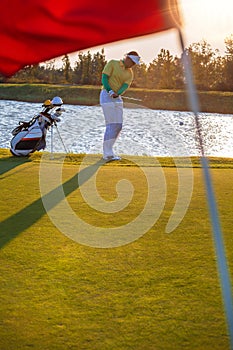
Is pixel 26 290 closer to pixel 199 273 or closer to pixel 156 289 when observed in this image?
pixel 156 289

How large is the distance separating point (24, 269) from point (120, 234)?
0.79 m

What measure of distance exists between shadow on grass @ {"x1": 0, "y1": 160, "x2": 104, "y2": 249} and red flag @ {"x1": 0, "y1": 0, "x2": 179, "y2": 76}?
1.13 meters

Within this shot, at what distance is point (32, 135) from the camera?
6742 millimetres

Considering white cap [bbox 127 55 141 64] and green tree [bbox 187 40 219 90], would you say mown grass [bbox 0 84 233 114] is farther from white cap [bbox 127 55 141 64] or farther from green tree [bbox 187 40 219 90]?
white cap [bbox 127 55 141 64]

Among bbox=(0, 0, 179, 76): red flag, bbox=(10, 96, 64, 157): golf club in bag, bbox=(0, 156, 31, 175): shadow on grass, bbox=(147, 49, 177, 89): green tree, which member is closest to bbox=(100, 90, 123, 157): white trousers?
bbox=(10, 96, 64, 157): golf club in bag

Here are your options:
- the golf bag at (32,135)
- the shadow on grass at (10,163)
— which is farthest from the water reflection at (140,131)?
the shadow on grass at (10,163)

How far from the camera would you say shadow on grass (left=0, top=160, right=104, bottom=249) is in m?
3.08

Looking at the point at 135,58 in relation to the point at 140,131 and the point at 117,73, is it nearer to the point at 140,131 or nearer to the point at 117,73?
the point at 117,73

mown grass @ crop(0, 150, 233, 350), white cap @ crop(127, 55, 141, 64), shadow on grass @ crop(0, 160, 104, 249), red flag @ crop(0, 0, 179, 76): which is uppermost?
white cap @ crop(127, 55, 141, 64)

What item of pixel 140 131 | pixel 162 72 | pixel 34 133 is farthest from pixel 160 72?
pixel 34 133

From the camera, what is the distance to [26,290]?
7.26 feet

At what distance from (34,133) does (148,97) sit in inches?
581

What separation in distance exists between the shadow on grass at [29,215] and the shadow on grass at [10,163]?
0.80 m

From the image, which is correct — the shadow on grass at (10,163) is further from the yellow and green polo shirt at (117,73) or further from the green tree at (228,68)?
the green tree at (228,68)
